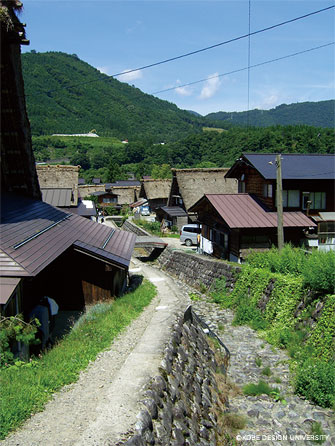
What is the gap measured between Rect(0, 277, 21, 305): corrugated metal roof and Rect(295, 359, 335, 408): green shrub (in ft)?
26.7

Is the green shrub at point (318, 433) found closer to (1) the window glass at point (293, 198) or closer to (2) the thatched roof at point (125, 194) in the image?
(1) the window glass at point (293, 198)

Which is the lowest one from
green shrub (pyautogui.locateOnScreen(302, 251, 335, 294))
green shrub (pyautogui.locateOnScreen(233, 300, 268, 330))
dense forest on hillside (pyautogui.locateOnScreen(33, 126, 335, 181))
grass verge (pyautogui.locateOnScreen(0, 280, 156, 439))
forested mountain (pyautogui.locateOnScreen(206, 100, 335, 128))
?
green shrub (pyautogui.locateOnScreen(233, 300, 268, 330))

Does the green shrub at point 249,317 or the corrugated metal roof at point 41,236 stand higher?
the corrugated metal roof at point 41,236

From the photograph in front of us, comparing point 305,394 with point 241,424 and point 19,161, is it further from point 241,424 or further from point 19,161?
point 19,161

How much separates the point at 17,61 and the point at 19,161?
3.83 m

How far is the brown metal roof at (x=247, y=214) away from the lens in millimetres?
20688

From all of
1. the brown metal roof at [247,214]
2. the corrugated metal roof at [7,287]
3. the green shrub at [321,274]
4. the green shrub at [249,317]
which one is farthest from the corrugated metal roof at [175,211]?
the corrugated metal roof at [7,287]

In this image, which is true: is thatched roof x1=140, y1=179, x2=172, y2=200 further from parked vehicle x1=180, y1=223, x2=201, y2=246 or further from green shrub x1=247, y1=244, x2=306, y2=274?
green shrub x1=247, y1=244, x2=306, y2=274

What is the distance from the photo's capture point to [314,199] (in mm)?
23109

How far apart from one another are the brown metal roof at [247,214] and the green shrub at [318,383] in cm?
1031

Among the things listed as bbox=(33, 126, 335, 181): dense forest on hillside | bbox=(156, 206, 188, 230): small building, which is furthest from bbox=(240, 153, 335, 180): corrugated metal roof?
bbox=(33, 126, 335, 181): dense forest on hillside

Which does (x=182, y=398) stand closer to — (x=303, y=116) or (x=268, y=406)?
(x=268, y=406)

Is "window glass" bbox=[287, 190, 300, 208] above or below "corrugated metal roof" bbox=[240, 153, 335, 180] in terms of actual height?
below

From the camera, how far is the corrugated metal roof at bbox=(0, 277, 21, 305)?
7086 mm
